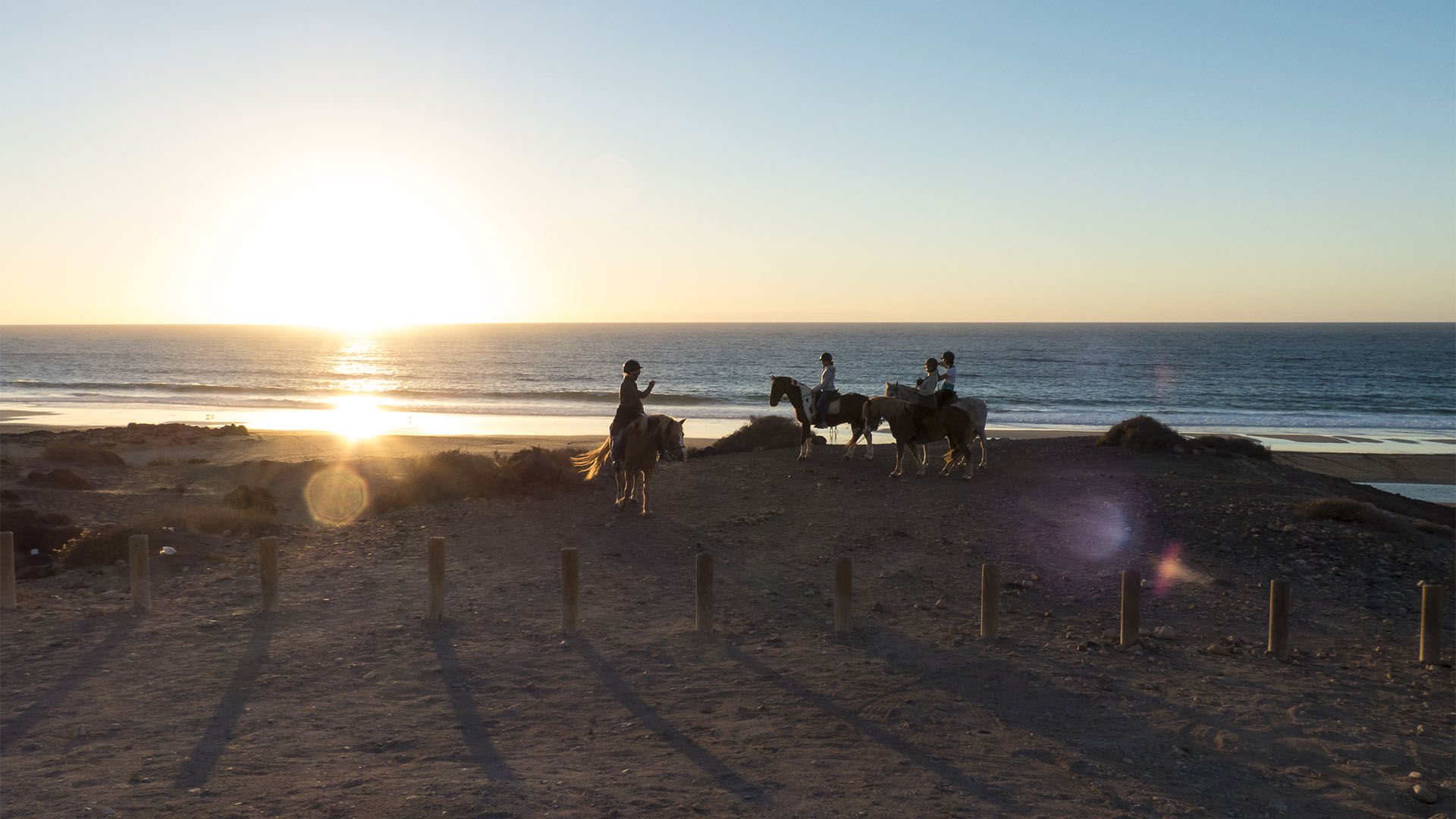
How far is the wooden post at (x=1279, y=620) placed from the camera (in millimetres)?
9898

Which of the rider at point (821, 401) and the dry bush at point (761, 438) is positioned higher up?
the rider at point (821, 401)

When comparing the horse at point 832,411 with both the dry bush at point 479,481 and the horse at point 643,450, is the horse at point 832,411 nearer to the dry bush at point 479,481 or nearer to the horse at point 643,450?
the horse at point 643,450

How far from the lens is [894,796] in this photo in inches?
265

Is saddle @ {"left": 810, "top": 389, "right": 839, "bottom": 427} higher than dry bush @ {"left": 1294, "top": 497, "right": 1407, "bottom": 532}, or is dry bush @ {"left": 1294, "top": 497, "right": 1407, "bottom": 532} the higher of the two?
saddle @ {"left": 810, "top": 389, "right": 839, "bottom": 427}

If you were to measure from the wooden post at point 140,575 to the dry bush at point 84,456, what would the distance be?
51.2ft

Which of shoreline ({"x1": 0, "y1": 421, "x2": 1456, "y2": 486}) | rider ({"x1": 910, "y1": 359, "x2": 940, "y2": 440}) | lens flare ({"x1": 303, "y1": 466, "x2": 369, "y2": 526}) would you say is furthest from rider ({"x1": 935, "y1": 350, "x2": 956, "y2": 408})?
lens flare ({"x1": 303, "y1": 466, "x2": 369, "y2": 526})

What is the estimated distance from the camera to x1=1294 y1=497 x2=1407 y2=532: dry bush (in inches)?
585

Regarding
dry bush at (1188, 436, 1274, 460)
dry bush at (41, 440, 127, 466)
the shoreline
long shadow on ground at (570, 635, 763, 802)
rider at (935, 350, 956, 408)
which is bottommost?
the shoreline

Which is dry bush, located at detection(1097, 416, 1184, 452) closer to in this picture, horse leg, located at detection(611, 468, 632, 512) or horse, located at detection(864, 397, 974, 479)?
horse, located at detection(864, 397, 974, 479)

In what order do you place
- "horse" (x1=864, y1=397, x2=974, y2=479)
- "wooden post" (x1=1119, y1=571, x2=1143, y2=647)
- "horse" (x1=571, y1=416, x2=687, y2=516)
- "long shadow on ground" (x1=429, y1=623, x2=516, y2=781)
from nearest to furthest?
"long shadow on ground" (x1=429, y1=623, x2=516, y2=781)
"wooden post" (x1=1119, y1=571, x2=1143, y2=647)
"horse" (x1=571, y1=416, x2=687, y2=516)
"horse" (x1=864, y1=397, x2=974, y2=479)

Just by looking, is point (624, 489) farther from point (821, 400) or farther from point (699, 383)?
point (699, 383)

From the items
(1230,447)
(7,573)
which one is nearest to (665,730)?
(7,573)

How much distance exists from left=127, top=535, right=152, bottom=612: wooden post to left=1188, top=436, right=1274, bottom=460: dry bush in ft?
68.4

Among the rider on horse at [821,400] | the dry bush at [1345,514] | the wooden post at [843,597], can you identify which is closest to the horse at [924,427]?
the rider on horse at [821,400]
